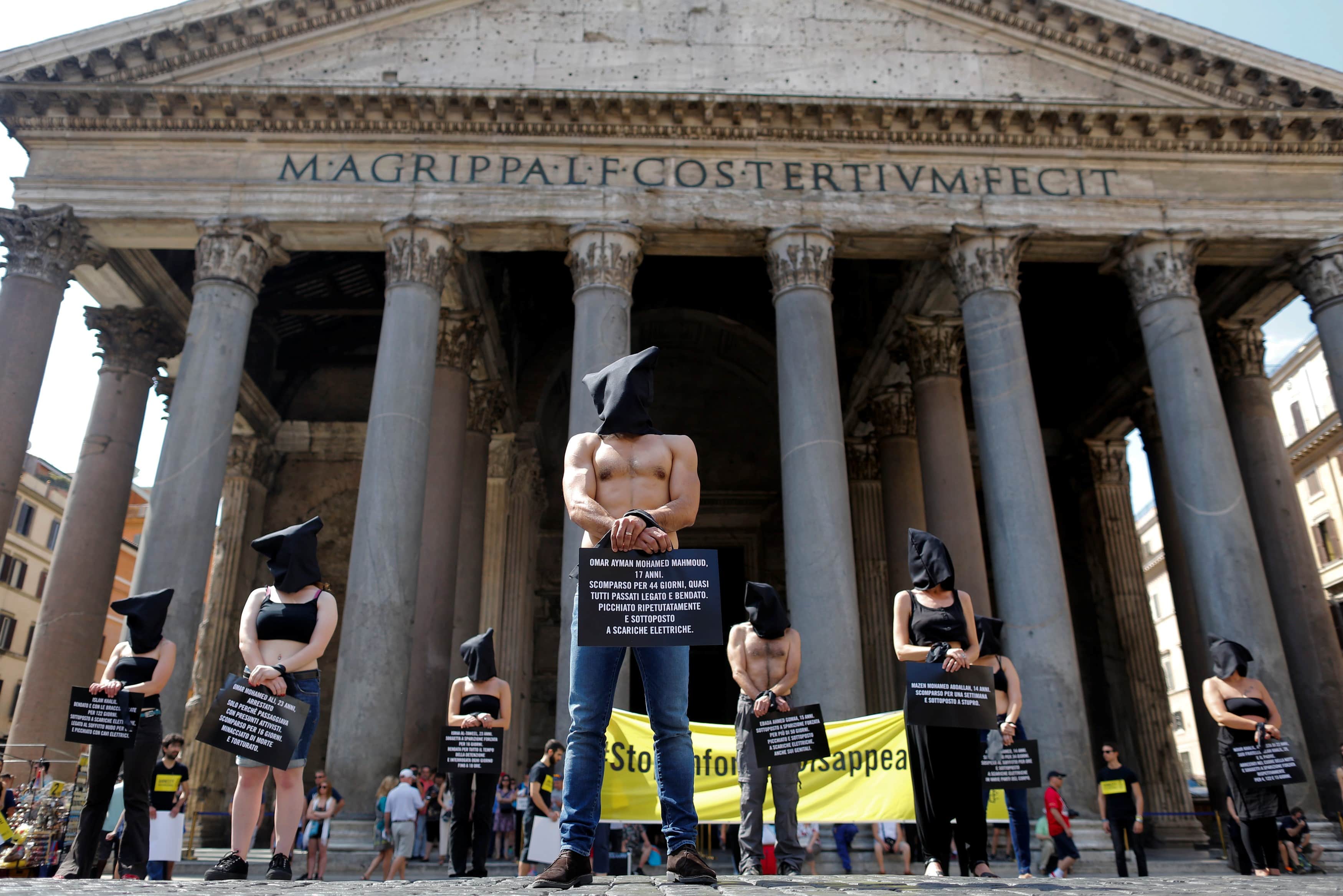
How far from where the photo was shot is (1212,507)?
14.4 m

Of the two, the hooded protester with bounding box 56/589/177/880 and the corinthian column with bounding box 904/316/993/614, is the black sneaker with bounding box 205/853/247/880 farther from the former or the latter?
the corinthian column with bounding box 904/316/993/614

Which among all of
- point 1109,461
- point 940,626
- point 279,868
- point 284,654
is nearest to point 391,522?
point 284,654

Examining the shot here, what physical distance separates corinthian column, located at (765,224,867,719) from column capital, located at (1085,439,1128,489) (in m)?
11.7

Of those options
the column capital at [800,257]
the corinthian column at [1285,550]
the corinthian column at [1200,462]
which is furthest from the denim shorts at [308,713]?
the corinthian column at [1285,550]

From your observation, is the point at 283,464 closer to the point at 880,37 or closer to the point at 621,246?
the point at 621,246

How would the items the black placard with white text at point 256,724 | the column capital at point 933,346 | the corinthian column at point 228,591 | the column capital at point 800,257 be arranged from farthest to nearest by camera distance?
the corinthian column at point 228,591, the column capital at point 933,346, the column capital at point 800,257, the black placard with white text at point 256,724

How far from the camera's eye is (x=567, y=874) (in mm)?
4199

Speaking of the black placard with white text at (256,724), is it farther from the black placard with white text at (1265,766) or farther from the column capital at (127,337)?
the column capital at (127,337)

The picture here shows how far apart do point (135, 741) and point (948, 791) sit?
229 inches

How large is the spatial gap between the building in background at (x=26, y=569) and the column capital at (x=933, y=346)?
30601 millimetres

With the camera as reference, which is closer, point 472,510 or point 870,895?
point 870,895

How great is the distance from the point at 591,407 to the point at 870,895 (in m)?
10.7

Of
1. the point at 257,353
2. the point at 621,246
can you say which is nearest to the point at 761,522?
the point at 621,246

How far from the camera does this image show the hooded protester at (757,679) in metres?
7.50
